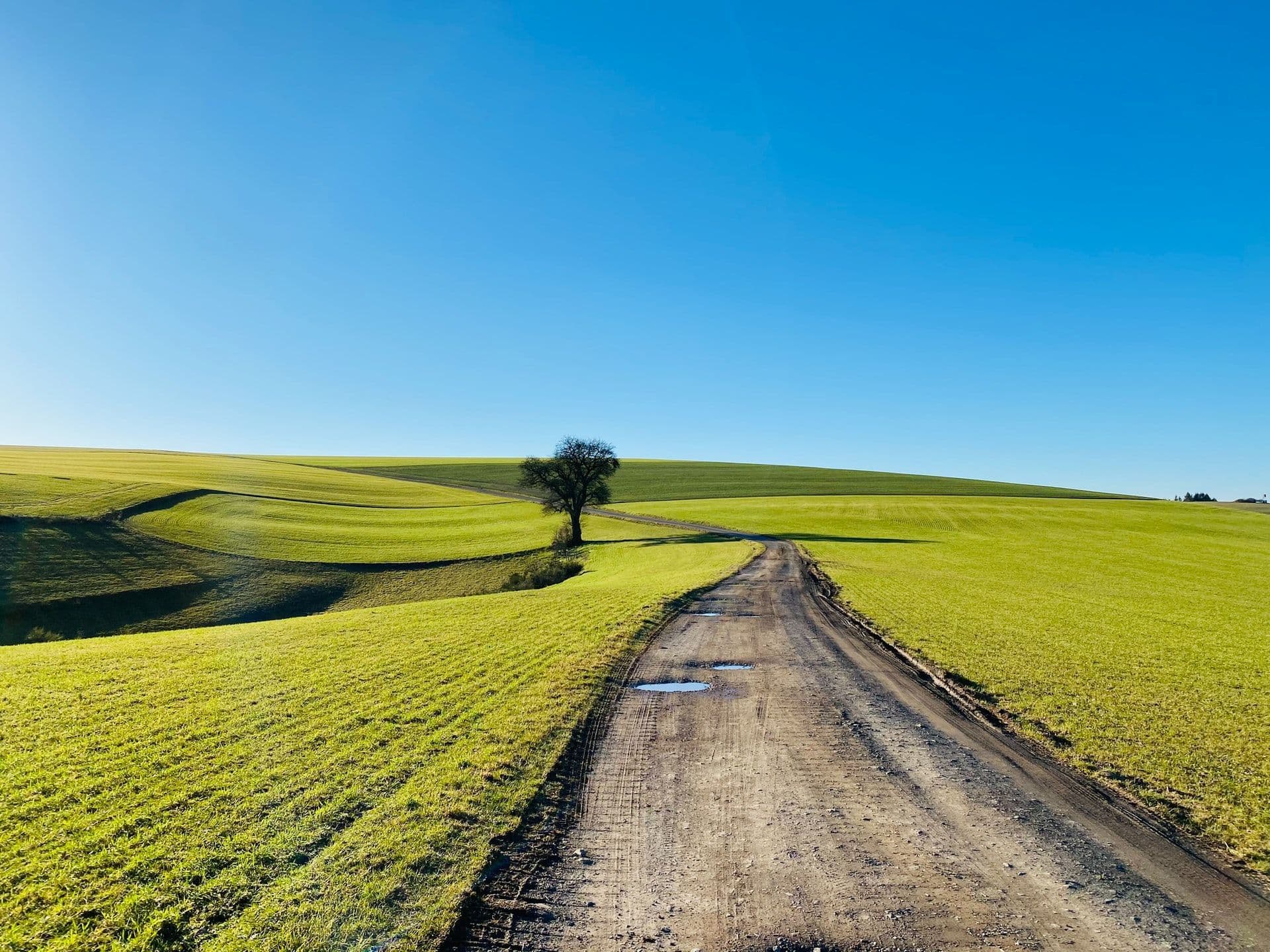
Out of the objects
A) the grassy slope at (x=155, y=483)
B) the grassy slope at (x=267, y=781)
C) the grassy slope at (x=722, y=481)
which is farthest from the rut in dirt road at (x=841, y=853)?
the grassy slope at (x=722, y=481)

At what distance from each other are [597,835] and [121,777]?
7418 millimetres

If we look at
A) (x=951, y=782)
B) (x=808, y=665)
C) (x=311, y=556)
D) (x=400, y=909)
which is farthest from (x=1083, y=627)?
(x=311, y=556)

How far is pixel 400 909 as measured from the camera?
688cm

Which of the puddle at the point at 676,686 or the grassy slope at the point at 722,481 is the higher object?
the grassy slope at the point at 722,481

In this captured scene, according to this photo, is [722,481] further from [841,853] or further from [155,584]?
[841,853]

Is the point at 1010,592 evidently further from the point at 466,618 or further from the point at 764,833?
the point at 764,833

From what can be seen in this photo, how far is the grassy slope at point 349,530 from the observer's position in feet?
170

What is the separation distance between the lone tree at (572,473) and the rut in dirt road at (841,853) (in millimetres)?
51685

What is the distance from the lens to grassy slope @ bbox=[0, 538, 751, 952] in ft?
22.2

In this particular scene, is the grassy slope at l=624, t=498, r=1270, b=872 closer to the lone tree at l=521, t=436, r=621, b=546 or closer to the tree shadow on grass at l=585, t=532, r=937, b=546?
the tree shadow on grass at l=585, t=532, r=937, b=546

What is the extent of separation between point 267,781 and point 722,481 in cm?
12114

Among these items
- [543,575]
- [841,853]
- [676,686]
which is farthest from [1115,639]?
[543,575]

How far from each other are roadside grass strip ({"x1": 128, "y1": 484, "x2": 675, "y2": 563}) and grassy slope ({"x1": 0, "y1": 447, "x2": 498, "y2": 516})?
5025 millimetres

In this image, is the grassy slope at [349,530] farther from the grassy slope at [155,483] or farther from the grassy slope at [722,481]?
the grassy slope at [722,481]
